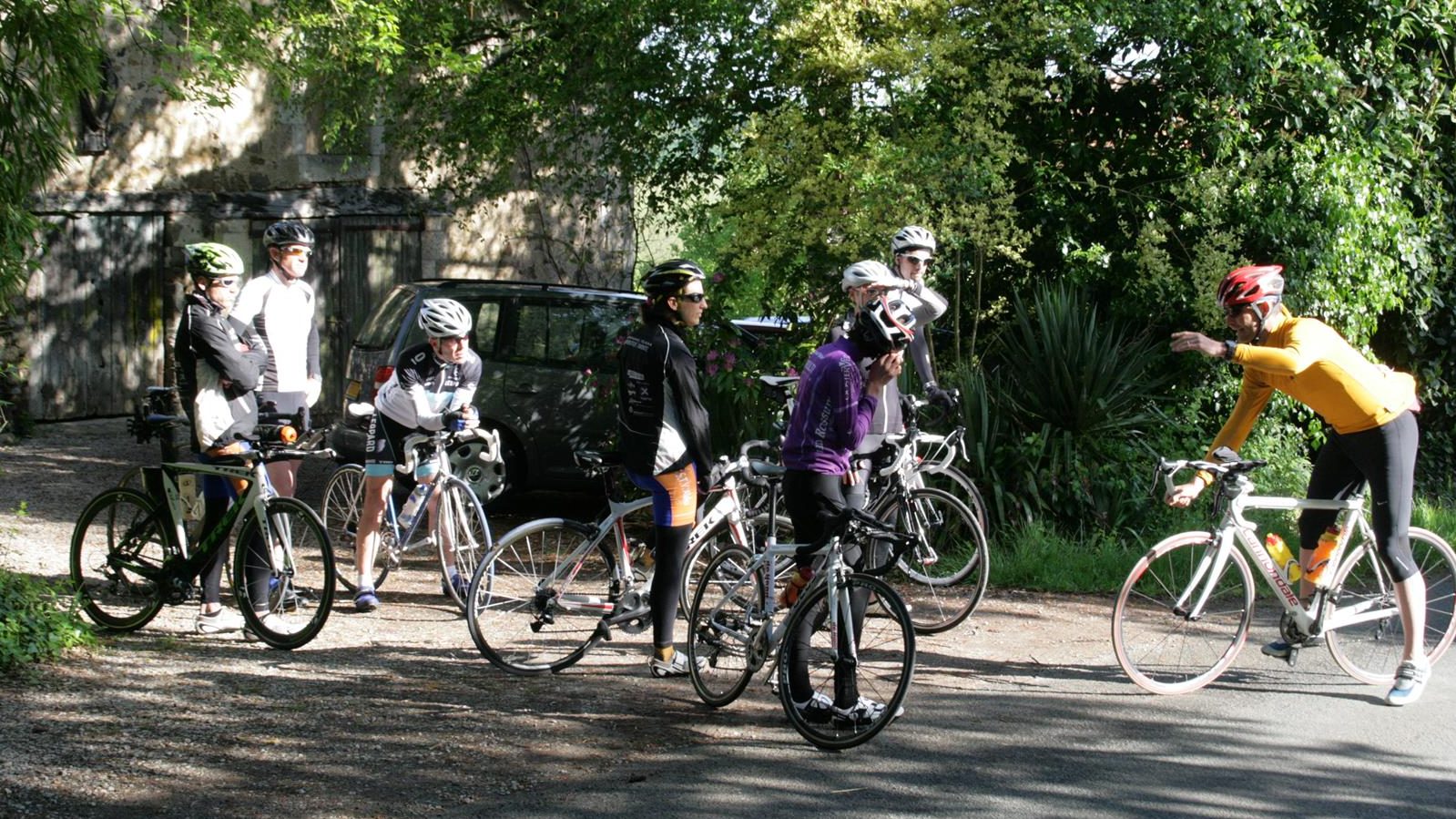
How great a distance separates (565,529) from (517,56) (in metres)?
6.12

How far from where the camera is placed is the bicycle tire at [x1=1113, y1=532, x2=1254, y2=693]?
6.47 meters

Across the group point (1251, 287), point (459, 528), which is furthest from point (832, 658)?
point (459, 528)

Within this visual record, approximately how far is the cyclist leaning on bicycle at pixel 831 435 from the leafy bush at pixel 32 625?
11.1 ft

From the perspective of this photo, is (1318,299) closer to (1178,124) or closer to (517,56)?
(1178,124)

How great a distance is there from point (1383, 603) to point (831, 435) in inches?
114

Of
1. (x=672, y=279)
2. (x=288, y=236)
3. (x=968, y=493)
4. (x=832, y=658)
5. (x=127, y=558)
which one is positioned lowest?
(x=832, y=658)

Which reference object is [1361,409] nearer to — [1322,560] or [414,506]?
[1322,560]

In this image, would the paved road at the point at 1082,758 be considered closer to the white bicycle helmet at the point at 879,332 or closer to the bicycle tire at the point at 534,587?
the bicycle tire at the point at 534,587

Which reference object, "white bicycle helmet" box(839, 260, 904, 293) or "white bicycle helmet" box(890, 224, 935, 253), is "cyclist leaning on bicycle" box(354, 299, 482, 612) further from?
"white bicycle helmet" box(890, 224, 935, 253)

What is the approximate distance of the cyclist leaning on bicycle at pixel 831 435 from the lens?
5637 millimetres

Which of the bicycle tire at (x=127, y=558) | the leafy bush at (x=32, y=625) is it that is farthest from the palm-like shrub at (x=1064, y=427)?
the leafy bush at (x=32, y=625)

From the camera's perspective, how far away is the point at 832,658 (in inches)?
220

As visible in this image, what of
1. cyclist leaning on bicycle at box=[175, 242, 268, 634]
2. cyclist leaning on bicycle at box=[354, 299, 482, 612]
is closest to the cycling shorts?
cyclist leaning on bicycle at box=[354, 299, 482, 612]

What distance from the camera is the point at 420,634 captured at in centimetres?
750
